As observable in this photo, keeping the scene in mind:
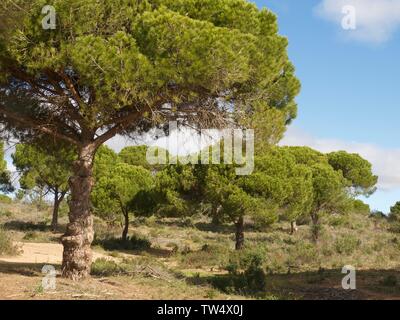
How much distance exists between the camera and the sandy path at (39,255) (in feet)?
58.0

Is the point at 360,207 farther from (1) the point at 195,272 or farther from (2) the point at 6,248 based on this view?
(2) the point at 6,248

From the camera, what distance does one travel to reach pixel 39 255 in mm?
20031

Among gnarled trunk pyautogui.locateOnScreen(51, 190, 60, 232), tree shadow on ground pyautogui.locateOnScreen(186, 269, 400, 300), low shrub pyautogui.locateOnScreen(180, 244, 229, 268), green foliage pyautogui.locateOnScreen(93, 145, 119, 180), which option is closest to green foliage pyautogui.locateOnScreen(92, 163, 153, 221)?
green foliage pyautogui.locateOnScreen(93, 145, 119, 180)

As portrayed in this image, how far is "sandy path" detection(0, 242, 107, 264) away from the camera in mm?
17688

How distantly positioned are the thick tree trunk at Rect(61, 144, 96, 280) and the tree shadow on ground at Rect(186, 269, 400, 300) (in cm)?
356

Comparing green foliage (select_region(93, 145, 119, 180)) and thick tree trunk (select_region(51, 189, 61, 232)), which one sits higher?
green foliage (select_region(93, 145, 119, 180))

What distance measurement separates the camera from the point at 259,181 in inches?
952

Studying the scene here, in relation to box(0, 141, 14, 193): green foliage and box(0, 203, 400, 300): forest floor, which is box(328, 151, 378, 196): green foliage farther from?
box(0, 141, 14, 193): green foliage

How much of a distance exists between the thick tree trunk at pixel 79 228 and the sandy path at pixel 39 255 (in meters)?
6.10

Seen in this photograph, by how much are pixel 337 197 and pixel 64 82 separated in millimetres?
29398

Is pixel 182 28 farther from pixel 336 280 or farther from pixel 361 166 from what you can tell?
pixel 361 166

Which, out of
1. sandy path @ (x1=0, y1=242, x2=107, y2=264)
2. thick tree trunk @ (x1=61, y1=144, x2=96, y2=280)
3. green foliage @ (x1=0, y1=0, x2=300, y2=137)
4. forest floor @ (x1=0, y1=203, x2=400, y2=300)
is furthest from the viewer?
sandy path @ (x1=0, y1=242, x2=107, y2=264)

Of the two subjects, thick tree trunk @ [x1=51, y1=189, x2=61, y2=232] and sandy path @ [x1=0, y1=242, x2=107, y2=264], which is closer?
sandy path @ [x1=0, y1=242, x2=107, y2=264]
